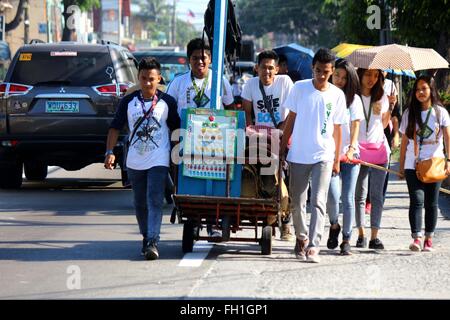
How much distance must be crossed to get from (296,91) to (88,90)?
6.19m

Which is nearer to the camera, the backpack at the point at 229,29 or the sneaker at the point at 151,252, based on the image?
the sneaker at the point at 151,252

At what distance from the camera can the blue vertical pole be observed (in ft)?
34.6

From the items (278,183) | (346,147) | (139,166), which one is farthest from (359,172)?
(139,166)

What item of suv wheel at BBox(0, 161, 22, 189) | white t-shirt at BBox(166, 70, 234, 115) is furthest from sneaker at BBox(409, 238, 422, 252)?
suv wheel at BBox(0, 161, 22, 189)

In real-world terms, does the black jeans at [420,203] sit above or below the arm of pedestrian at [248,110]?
below

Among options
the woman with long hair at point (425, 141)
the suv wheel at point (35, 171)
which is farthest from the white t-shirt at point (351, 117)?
the suv wheel at point (35, 171)

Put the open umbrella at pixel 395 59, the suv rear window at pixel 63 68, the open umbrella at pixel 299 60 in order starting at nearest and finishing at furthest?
the open umbrella at pixel 395 59 → the suv rear window at pixel 63 68 → the open umbrella at pixel 299 60

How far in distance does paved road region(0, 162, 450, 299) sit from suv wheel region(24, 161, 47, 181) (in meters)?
4.57

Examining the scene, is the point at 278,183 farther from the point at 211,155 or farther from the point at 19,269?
the point at 19,269

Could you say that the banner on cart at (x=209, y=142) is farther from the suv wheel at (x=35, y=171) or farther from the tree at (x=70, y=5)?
the tree at (x=70, y=5)

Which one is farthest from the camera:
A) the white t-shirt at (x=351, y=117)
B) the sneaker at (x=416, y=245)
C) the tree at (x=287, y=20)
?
the tree at (x=287, y=20)

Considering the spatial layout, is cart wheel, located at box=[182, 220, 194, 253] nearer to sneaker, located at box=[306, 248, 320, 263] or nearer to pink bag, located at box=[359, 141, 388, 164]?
sneaker, located at box=[306, 248, 320, 263]

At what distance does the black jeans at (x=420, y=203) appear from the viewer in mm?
10445

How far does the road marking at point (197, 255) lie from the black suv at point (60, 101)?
4620 millimetres
